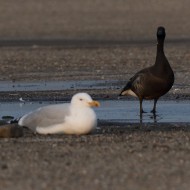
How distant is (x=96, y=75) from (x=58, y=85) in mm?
2129

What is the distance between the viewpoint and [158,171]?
Result: 10.7 meters

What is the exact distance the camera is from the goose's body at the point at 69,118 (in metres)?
13.5

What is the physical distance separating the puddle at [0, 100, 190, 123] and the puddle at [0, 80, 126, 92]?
8.14ft

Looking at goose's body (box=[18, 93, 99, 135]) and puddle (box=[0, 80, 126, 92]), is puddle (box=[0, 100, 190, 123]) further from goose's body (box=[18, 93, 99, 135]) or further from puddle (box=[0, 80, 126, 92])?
puddle (box=[0, 80, 126, 92])

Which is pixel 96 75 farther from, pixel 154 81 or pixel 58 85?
pixel 154 81

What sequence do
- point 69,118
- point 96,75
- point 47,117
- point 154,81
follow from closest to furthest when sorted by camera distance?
point 69,118 → point 47,117 → point 154,81 → point 96,75

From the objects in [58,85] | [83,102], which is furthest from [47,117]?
[58,85]

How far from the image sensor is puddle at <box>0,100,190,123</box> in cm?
1631

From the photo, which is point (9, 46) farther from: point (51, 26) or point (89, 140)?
point (89, 140)

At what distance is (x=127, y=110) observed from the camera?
17.9 m

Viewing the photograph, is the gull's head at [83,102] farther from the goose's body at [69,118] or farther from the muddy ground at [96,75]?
the muddy ground at [96,75]

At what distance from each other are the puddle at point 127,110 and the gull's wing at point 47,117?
2.23 m

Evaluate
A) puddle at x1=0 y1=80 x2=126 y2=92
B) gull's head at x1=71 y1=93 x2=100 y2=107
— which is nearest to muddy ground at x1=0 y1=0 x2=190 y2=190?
gull's head at x1=71 y1=93 x2=100 y2=107

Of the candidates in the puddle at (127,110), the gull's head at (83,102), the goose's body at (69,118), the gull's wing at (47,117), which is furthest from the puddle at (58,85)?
the gull's head at (83,102)
